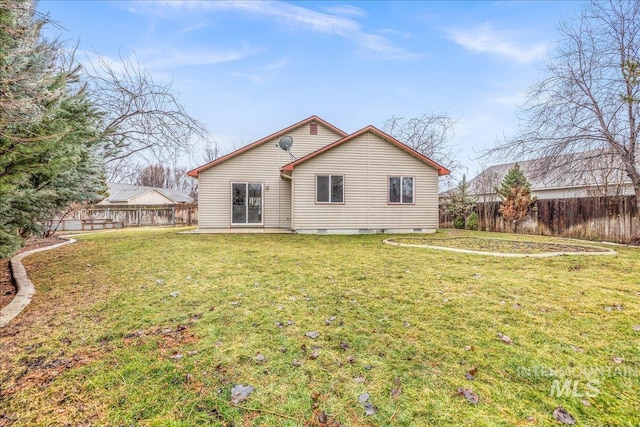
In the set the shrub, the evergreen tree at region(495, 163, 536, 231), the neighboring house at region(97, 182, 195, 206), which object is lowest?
the shrub

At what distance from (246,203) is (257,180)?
1187 mm

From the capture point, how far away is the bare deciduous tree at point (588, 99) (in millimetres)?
10109

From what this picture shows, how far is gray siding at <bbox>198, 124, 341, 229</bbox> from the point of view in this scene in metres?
13.8

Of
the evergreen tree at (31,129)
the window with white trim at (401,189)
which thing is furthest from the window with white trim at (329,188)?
the evergreen tree at (31,129)

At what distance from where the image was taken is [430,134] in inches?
841

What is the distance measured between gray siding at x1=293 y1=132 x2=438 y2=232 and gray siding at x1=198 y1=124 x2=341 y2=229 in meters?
2.13

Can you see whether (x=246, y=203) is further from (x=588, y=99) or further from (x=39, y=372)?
(x=588, y=99)

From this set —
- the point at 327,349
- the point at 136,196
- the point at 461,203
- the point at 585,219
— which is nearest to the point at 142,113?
the point at 327,349

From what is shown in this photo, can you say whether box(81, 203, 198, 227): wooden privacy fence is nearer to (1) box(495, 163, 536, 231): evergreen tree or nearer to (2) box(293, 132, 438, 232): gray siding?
(2) box(293, 132, 438, 232): gray siding

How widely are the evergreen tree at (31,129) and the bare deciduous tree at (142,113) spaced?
15.4ft

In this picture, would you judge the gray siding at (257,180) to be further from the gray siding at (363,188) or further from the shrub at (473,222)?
the shrub at (473,222)

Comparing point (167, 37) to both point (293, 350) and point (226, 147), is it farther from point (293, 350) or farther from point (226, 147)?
point (226, 147)

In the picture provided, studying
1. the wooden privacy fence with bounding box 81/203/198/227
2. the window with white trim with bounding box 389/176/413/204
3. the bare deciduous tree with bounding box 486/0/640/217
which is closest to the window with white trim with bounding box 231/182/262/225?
the window with white trim with bounding box 389/176/413/204

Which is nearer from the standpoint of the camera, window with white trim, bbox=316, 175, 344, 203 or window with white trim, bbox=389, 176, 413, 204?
window with white trim, bbox=316, 175, 344, 203
